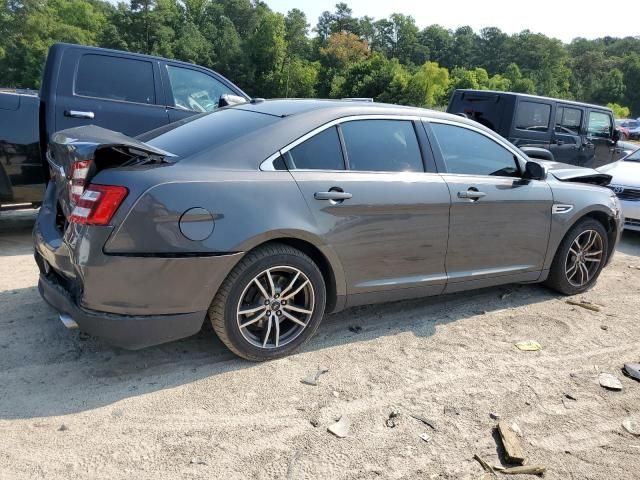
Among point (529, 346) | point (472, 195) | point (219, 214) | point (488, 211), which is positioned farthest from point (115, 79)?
point (529, 346)

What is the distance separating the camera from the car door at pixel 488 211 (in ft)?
12.9

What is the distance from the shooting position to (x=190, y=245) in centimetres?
285

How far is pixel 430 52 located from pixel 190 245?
120 m

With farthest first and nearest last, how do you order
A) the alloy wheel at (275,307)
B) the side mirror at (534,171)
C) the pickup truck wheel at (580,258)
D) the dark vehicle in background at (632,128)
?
the dark vehicle in background at (632,128) → the pickup truck wheel at (580,258) → the side mirror at (534,171) → the alloy wheel at (275,307)

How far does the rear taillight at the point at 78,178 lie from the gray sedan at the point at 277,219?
11mm

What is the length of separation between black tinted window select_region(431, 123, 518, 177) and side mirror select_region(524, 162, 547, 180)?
0.29ft

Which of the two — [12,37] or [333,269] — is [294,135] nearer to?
[333,269]

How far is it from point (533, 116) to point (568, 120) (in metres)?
1.06

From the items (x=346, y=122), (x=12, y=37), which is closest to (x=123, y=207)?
(x=346, y=122)

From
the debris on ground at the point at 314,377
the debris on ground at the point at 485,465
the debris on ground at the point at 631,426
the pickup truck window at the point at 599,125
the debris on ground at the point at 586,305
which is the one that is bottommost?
the debris on ground at the point at 631,426

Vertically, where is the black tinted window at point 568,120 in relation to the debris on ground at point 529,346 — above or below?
above

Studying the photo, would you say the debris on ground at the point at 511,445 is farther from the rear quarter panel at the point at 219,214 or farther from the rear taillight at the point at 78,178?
the rear taillight at the point at 78,178

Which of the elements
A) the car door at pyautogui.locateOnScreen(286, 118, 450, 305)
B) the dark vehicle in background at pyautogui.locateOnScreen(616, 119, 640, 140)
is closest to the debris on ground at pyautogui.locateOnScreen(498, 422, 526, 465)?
the car door at pyautogui.locateOnScreen(286, 118, 450, 305)

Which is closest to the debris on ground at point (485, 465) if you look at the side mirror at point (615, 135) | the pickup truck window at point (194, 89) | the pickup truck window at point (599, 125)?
the pickup truck window at point (194, 89)
